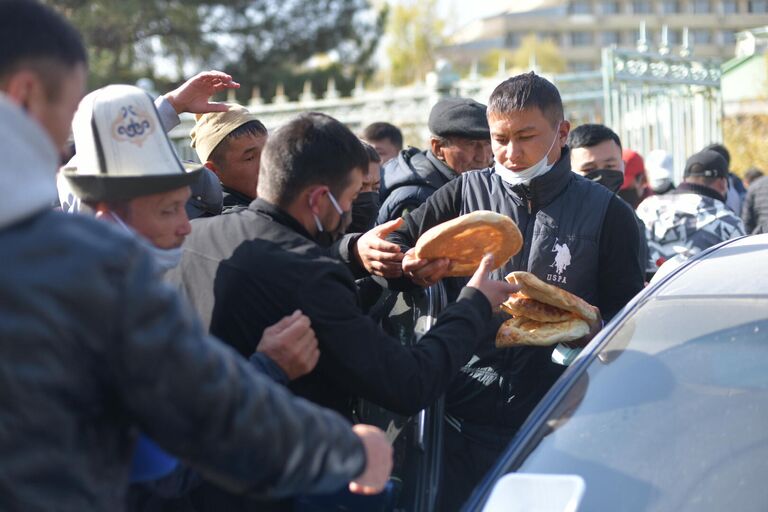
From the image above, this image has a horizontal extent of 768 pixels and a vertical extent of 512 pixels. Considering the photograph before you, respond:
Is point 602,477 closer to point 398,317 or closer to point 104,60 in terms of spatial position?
point 398,317

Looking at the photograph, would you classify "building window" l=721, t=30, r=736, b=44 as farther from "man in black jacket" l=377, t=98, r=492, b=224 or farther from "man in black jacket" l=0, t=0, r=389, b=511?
"man in black jacket" l=0, t=0, r=389, b=511

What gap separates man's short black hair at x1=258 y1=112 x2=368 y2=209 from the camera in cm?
247

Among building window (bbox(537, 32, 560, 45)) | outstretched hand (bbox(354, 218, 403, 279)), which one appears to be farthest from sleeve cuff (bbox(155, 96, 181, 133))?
building window (bbox(537, 32, 560, 45))

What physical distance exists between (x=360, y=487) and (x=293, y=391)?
2.11ft

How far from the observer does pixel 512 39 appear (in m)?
81.8

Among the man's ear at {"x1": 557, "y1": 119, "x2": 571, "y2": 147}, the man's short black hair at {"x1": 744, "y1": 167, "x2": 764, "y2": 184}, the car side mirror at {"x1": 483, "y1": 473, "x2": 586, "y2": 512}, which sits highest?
the man's ear at {"x1": 557, "y1": 119, "x2": 571, "y2": 147}

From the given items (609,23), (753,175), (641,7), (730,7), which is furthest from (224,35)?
(730,7)

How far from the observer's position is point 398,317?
10.5ft

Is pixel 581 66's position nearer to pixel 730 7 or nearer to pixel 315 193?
pixel 730 7

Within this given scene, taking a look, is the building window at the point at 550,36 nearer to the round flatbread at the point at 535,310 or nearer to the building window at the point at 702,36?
the building window at the point at 702,36

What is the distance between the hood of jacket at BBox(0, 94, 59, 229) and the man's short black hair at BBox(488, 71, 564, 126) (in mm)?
2127

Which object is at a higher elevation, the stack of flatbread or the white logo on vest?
the white logo on vest

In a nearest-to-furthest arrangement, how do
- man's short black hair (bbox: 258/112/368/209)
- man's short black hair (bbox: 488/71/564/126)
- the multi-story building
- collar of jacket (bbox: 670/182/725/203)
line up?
man's short black hair (bbox: 258/112/368/209), man's short black hair (bbox: 488/71/564/126), collar of jacket (bbox: 670/182/725/203), the multi-story building

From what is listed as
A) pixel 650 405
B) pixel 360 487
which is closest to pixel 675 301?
pixel 650 405
